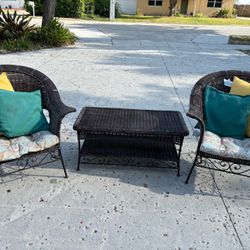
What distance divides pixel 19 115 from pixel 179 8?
32.6 meters

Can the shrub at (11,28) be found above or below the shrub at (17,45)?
above

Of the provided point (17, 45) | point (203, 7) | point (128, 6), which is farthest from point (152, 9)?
point (17, 45)

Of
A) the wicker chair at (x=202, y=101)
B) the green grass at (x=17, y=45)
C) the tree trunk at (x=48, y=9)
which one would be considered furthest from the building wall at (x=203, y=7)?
the wicker chair at (x=202, y=101)

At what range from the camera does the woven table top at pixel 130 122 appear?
2.85 m

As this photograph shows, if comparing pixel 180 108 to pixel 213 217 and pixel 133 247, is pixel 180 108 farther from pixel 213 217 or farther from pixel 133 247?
pixel 133 247

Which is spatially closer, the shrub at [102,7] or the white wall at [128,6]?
the shrub at [102,7]

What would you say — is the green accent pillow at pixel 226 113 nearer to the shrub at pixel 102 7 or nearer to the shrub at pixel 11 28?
the shrub at pixel 11 28

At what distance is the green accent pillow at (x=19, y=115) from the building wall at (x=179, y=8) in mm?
30688

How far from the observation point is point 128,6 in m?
31.5

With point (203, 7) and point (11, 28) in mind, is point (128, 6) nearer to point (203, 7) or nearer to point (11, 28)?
point (203, 7)

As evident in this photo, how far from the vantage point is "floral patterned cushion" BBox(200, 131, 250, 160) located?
2.65 m

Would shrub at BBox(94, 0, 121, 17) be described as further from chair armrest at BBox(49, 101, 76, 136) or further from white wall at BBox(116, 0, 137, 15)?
chair armrest at BBox(49, 101, 76, 136)

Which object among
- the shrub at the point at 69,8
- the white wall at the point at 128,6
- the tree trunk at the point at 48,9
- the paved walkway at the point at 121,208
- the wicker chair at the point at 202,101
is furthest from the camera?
the white wall at the point at 128,6

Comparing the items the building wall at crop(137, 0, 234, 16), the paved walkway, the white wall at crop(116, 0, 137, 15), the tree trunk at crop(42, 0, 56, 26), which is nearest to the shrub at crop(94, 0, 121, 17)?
the white wall at crop(116, 0, 137, 15)
